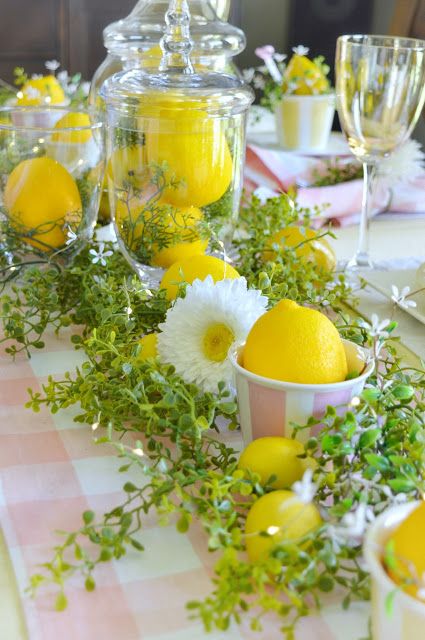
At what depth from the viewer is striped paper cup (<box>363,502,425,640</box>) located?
0.33 meters

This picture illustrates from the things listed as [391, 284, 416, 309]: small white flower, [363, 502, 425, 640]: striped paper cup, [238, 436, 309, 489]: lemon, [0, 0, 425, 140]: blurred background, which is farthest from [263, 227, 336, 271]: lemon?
[0, 0, 425, 140]: blurred background

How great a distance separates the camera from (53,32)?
3186mm

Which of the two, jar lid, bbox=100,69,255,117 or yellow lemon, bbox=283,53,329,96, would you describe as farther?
yellow lemon, bbox=283,53,329,96

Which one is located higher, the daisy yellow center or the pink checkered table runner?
the daisy yellow center

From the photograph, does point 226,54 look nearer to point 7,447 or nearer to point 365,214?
point 365,214

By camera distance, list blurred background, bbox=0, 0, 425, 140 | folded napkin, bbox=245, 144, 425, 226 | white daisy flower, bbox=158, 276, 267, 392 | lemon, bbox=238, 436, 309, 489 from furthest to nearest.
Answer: blurred background, bbox=0, 0, 425, 140, folded napkin, bbox=245, 144, 425, 226, white daisy flower, bbox=158, 276, 267, 392, lemon, bbox=238, 436, 309, 489

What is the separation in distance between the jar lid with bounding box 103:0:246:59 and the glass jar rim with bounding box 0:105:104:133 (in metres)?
0.15

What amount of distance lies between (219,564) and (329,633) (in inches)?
2.3

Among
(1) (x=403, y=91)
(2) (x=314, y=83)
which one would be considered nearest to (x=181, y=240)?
(1) (x=403, y=91)

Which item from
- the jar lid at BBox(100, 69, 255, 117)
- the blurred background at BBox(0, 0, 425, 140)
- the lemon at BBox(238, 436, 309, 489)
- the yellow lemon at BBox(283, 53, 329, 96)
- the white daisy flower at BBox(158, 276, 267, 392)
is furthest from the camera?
the blurred background at BBox(0, 0, 425, 140)

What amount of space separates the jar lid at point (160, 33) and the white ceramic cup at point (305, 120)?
0.29 m

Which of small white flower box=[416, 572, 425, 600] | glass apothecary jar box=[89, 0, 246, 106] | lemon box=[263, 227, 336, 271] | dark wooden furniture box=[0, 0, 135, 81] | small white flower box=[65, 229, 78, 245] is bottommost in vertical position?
dark wooden furniture box=[0, 0, 135, 81]

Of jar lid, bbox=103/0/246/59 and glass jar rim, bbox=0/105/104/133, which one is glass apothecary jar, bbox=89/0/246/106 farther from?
glass jar rim, bbox=0/105/104/133

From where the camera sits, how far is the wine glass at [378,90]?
2.73ft
